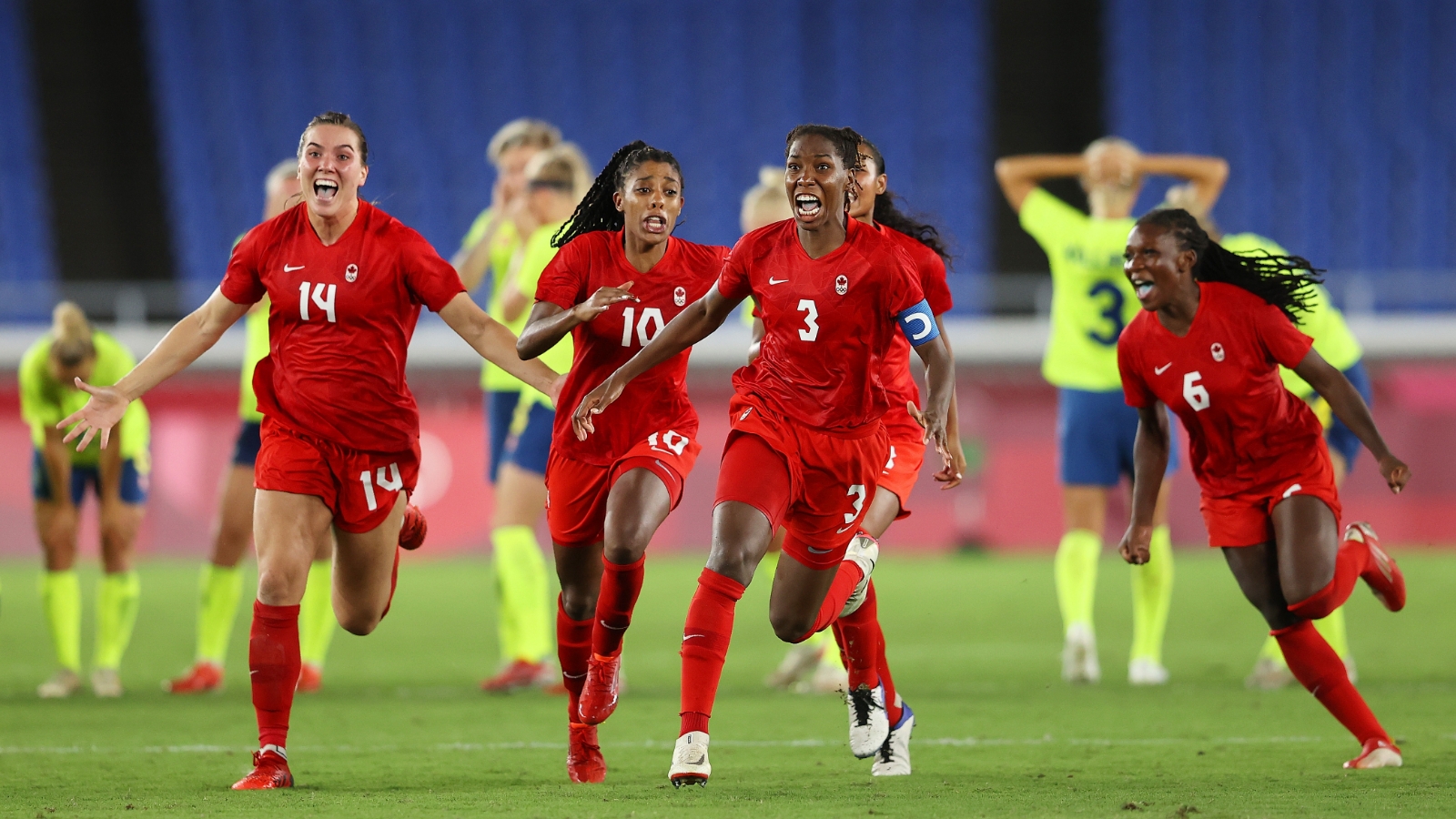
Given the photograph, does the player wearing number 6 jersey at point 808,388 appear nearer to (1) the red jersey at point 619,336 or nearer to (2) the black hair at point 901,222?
(1) the red jersey at point 619,336

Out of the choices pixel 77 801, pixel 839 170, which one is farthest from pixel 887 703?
pixel 77 801

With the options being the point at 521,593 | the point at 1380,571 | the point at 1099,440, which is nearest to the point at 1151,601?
the point at 1099,440

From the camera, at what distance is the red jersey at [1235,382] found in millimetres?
5293

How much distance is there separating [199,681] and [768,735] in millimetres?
2927

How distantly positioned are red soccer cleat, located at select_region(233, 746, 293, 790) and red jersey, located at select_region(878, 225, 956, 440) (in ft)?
7.07

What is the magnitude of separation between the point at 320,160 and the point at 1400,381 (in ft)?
50.8

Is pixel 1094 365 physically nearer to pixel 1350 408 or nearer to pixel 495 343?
pixel 1350 408

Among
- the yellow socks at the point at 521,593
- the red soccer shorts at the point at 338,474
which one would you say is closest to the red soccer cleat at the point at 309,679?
the yellow socks at the point at 521,593

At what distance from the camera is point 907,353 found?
6.08m

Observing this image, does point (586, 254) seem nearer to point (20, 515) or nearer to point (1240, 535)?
point (1240, 535)

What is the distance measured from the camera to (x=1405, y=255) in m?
21.2

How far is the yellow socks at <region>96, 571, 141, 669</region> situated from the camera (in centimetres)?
775

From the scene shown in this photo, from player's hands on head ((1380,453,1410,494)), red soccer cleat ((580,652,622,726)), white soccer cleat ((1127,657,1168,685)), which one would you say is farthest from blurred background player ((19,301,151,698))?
player's hands on head ((1380,453,1410,494))

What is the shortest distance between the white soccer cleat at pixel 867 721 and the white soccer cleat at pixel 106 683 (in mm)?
3910
